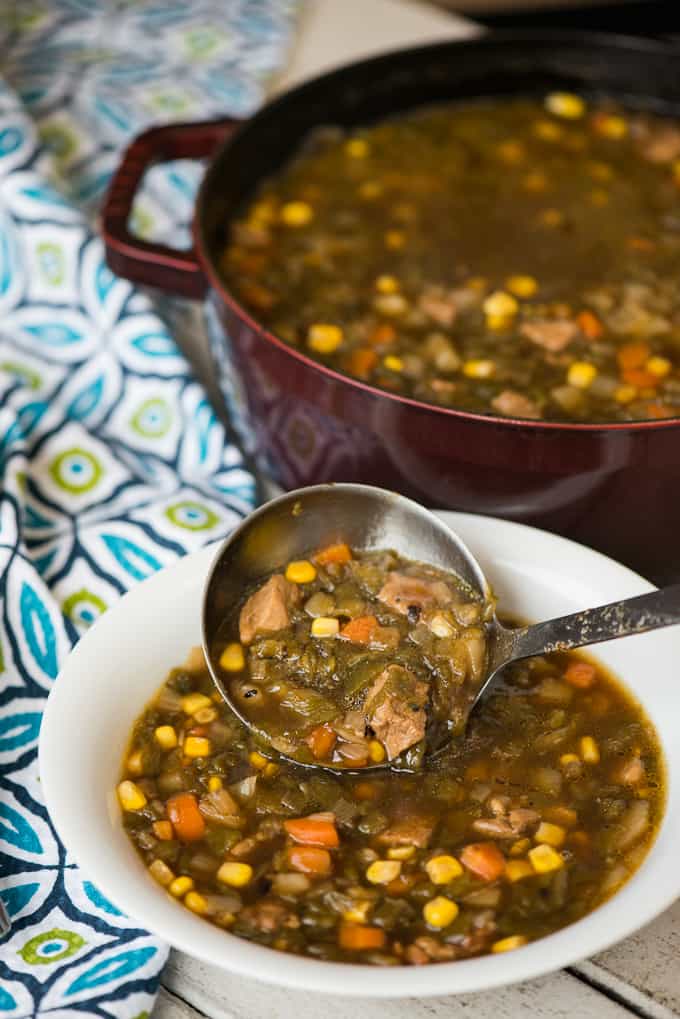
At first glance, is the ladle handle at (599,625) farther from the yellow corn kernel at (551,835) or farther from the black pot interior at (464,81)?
the black pot interior at (464,81)

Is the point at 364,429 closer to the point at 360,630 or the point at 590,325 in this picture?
the point at 360,630

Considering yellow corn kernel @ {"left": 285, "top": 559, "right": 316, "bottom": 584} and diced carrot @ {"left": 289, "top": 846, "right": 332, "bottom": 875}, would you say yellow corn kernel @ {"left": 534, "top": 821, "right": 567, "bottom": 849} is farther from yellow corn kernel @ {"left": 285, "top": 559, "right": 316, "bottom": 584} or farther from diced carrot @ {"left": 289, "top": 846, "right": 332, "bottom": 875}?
yellow corn kernel @ {"left": 285, "top": 559, "right": 316, "bottom": 584}

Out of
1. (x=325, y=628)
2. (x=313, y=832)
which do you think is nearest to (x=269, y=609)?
(x=325, y=628)

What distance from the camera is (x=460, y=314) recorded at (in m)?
3.41

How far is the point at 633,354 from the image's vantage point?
10.7 ft

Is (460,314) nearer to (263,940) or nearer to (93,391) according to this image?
(93,391)

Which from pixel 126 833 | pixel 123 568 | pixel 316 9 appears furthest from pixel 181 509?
pixel 316 9

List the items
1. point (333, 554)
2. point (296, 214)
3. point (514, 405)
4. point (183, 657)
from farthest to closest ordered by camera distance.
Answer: point (296, 214), point (514, 405), point (333, 554), point (183, 657)

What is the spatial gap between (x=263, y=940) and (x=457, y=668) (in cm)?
65

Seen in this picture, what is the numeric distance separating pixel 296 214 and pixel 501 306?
73 cm

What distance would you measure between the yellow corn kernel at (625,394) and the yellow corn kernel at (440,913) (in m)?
1.35

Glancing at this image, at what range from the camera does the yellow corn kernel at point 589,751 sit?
252 centimetres

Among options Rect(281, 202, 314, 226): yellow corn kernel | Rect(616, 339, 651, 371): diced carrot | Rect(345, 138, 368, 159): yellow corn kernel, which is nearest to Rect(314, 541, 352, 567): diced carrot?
Rect(616, 339, 651, 371): diced carrot

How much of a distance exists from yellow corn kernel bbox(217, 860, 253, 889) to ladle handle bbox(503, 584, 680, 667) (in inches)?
25.8
